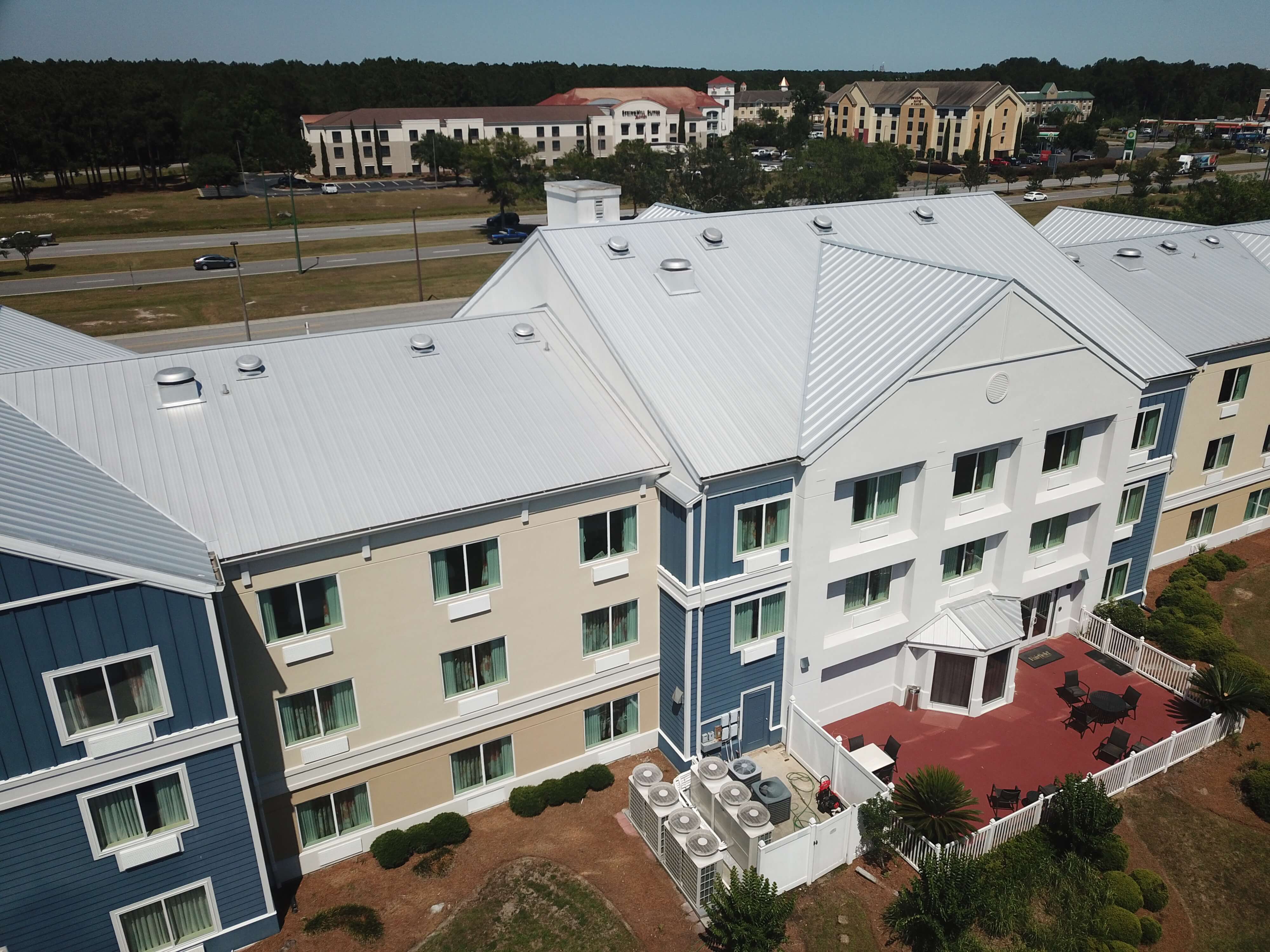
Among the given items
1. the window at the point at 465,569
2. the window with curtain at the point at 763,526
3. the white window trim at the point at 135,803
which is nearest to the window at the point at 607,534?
the window at the point at 465,569

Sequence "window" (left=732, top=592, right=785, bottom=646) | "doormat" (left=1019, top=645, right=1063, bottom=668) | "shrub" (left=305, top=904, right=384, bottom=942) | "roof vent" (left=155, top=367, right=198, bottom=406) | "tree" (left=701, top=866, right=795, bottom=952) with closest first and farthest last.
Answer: "tree" (left=701, top=866, right=795, bottom=952), "shrub" (left=305, top=904, right=384, bottom=942), "roof vent" (left=155, top=367, right=198, bottom=406), "window" (left=732, top=592, right=785, bottom=646), "doormat" (left=1019, top=645, right=1063, bottom=668)

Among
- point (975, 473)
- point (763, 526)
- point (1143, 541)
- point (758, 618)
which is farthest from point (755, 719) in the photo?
point (1143, 541)

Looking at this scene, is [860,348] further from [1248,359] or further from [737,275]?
[1248,359]

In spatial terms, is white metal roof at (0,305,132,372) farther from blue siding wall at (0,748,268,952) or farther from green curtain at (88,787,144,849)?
blue siding wall at (0,748,268,952)

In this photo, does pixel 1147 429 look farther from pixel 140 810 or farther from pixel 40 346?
pixel 40 346

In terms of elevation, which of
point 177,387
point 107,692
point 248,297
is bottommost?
point 248,297

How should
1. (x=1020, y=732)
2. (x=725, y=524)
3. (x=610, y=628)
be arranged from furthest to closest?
1. (x=1020, y=732)
2. (x=610, y=628)
3. (x=725, y=524)

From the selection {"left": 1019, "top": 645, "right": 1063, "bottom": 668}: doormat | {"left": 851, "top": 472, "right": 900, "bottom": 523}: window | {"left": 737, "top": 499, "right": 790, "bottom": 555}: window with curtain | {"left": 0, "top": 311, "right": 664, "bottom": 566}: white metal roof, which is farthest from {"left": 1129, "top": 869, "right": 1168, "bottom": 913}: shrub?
{"left": 0, "top": 311, "right": 664, "bottom": 566}: white metal roof
